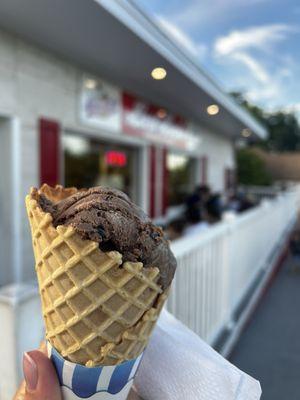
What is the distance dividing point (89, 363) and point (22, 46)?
13.8 ft

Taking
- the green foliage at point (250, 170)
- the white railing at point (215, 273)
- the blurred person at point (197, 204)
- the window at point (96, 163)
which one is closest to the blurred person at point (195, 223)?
the blurred person at point (197, 204)

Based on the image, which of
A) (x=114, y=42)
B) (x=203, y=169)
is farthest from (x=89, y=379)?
(x=203, y=169)

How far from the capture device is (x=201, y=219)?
5.87 metres

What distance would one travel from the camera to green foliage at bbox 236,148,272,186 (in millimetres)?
21578

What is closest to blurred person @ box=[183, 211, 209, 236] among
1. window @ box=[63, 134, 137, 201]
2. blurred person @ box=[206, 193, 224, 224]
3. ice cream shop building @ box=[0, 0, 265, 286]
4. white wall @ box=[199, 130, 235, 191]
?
blurred person @ box=[206, 193, 224, 224]

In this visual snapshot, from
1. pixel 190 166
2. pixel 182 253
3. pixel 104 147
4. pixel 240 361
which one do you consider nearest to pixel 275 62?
pixel 182 253

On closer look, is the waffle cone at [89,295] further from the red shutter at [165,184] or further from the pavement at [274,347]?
the red shutter at [165,184]

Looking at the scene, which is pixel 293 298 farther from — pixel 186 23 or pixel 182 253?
pixel 186 23

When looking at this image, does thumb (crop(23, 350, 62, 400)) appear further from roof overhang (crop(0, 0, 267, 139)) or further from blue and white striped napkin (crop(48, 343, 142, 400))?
roof overhang (crop(0, 0, 267, 139))

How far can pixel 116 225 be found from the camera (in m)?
0.90

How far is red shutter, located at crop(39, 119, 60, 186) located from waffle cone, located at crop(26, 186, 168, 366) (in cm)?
379

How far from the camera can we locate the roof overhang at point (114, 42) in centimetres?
336

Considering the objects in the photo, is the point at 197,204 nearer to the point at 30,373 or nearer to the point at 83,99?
the point at 83,99

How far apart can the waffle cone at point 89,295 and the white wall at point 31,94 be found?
3577 mm
